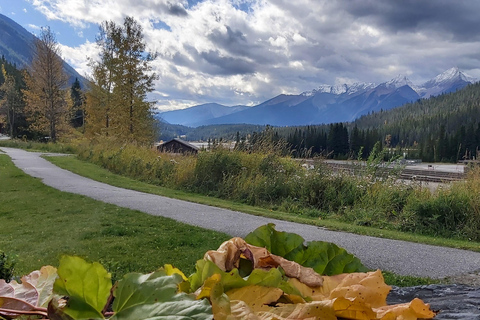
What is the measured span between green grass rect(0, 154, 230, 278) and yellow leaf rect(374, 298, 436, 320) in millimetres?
2933

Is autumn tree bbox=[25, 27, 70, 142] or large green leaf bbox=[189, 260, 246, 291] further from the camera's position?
autumn tree bbox=[25, 27, 70, 142]

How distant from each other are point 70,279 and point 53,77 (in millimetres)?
34514

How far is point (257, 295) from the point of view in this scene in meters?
0.73

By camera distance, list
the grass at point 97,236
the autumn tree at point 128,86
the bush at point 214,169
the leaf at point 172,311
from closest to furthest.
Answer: the leaf at point 172,311
the grass at point 97,236
the bush at point 214,169
the autumn tree at point 128,86

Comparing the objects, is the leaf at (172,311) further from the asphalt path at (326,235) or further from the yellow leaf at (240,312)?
the asphalt path at (326,235)

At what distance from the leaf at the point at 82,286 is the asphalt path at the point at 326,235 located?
15.6 feet

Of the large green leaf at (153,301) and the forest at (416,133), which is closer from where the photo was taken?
the large green leaf at (153,301)

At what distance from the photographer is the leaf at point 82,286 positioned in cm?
60

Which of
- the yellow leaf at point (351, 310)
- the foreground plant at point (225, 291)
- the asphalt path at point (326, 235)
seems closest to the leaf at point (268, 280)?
the foreground plant at point (225, 291)

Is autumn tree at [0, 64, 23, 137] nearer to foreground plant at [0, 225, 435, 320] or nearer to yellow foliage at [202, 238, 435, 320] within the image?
foreground plant at [0, 225, 435, 320]

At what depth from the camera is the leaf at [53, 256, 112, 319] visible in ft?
1.98

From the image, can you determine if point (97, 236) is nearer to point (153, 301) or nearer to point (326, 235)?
point (326, 235)

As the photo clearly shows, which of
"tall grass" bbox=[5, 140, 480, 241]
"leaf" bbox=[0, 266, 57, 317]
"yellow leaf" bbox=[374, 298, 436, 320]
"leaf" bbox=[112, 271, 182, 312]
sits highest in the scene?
"leaf" bbox=[112, 271, 182, 312]

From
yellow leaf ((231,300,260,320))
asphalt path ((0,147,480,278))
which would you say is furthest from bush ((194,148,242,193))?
yellow leaf ((231,300,260,320))
